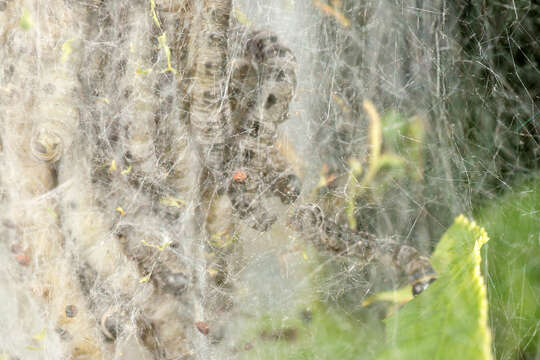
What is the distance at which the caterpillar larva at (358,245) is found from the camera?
499 mm

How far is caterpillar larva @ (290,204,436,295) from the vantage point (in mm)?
499

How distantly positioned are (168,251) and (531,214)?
483mm

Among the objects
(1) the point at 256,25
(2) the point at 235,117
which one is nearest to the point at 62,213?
(2) the point at 235,117

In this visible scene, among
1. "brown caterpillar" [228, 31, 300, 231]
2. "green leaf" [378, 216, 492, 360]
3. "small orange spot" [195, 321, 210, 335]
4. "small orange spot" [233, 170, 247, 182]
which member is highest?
"brown caterpillar" [228, 31, 300, 231]

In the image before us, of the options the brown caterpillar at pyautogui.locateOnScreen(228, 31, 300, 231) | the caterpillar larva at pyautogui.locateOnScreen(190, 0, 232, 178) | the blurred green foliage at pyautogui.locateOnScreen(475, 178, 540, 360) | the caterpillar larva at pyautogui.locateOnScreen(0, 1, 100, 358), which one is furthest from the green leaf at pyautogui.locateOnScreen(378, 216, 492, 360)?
the caterpillar larva at pyautogui.locateOnScreen(0, 1, 100, 358)

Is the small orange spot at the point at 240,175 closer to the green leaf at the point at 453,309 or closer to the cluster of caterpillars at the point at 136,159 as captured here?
the cluster of caterpillars at the point at 136,159

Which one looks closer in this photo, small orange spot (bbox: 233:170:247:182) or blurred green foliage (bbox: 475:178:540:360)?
blurred green foliage (bbox: 475:178:540:360)

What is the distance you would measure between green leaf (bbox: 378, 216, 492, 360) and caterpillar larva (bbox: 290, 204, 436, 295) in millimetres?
17

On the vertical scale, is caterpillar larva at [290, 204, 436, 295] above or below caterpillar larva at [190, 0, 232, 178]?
below

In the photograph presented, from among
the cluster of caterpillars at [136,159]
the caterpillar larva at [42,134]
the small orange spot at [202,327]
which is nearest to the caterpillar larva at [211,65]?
the cluster of caterpillars at [136,159]

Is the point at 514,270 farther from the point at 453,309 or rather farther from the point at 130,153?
the point at 130,153

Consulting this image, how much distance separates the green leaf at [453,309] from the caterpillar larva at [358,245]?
0.06ft

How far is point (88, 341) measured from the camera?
58cm

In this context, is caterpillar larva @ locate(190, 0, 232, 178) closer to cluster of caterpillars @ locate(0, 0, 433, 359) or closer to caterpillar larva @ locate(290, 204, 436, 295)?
cluster of caterpillars @ locate(0, 0, 433, 359)
